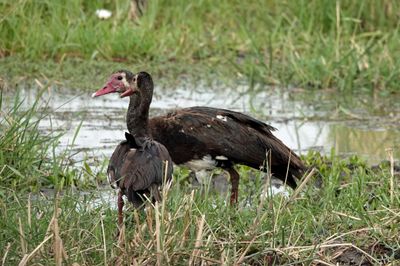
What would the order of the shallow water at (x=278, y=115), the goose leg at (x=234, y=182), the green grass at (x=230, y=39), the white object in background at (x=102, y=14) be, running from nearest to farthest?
the goose leg at (x=234, y=182) → the shallow water at (x=278, y=115) → the green grass at (x=230, y=39) → the white object in background at (x=102, y=14)

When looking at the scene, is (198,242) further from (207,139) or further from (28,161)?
(207,139)

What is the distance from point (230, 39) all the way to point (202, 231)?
23.2ft

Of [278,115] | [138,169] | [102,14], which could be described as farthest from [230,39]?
[138,169]

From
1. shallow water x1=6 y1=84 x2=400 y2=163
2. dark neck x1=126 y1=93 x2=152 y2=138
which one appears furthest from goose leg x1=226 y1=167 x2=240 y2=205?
shallow water x1=6 y1=84 x2=400 y2=163

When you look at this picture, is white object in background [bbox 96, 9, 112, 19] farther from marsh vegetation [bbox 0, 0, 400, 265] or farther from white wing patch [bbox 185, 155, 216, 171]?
white wing patch [bbox 185, 155, 216, 171]

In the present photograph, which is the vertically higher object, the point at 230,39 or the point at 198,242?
the point at 230,39

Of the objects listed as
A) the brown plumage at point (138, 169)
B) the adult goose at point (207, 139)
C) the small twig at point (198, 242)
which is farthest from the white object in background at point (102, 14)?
the small twig at point (198, 242)

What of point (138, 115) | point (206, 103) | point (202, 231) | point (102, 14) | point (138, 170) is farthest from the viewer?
point (102, 14)

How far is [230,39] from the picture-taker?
12.2m

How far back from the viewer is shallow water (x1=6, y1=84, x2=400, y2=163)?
9234 mm

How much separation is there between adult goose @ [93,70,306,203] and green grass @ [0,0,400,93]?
9.85ft

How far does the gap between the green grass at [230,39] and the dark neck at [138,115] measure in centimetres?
301

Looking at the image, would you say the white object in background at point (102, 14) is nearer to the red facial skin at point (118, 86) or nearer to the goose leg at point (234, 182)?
the red facial skin at point (118, 86)

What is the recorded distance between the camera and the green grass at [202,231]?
5152 millimetres
